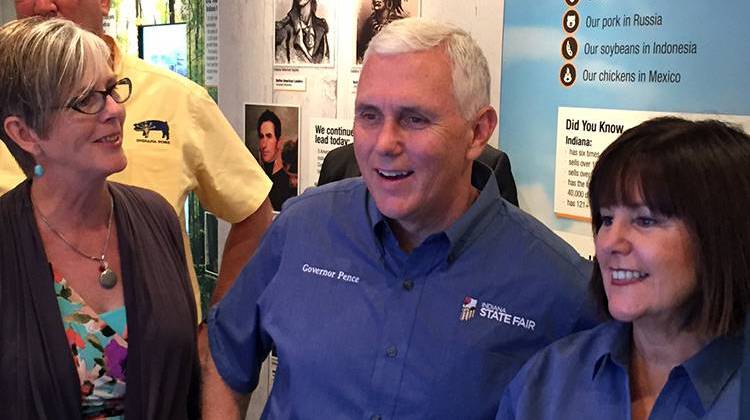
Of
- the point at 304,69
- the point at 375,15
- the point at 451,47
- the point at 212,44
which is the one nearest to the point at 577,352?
the point at 451,47

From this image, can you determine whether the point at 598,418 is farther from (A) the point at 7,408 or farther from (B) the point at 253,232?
(B) the point at 253,232

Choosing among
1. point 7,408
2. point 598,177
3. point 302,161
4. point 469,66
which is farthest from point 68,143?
point 302,161

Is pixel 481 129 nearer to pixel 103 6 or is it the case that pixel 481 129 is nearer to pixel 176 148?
pixel 176 148

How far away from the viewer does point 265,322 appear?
6.18ft

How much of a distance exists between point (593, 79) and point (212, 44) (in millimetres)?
2362

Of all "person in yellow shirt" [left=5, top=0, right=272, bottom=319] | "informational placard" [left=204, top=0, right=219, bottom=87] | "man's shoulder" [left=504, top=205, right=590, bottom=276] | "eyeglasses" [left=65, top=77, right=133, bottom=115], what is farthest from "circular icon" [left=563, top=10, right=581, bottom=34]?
"informational placard" [left=204, top=0, right=219, bottom=87]

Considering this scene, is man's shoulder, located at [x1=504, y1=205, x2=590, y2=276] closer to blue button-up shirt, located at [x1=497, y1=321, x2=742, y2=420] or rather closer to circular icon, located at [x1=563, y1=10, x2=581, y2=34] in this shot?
blue button-up shirt, located at [x1=497, y1=321, x2=742, y2=420]

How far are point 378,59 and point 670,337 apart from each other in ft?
2.44

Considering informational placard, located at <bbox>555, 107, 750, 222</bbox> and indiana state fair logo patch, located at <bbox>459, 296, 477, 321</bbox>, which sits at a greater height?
informational placard, located at <bbox>555, 107, 750, 222</bbox>

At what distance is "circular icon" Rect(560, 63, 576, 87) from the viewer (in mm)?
2824

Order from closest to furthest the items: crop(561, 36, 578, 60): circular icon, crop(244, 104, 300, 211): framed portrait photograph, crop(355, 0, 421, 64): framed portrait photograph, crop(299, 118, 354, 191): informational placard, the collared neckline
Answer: the collared neckline
crop(561, 36, 578, 60): circular icon
crop(355, 0, 421, 64): framed portrait photograph
crop(299, 118, 354, 191): informational placard
crop(244, 104, 300, 211): framed portrait photograph

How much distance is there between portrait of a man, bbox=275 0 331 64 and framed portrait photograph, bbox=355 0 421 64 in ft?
0.71

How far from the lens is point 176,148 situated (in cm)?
260

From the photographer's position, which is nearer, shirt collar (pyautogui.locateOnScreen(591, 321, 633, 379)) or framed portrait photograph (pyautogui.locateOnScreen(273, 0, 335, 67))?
shirt collar (pyautogui.locateOnScreen(591, 321, 633, 379))
